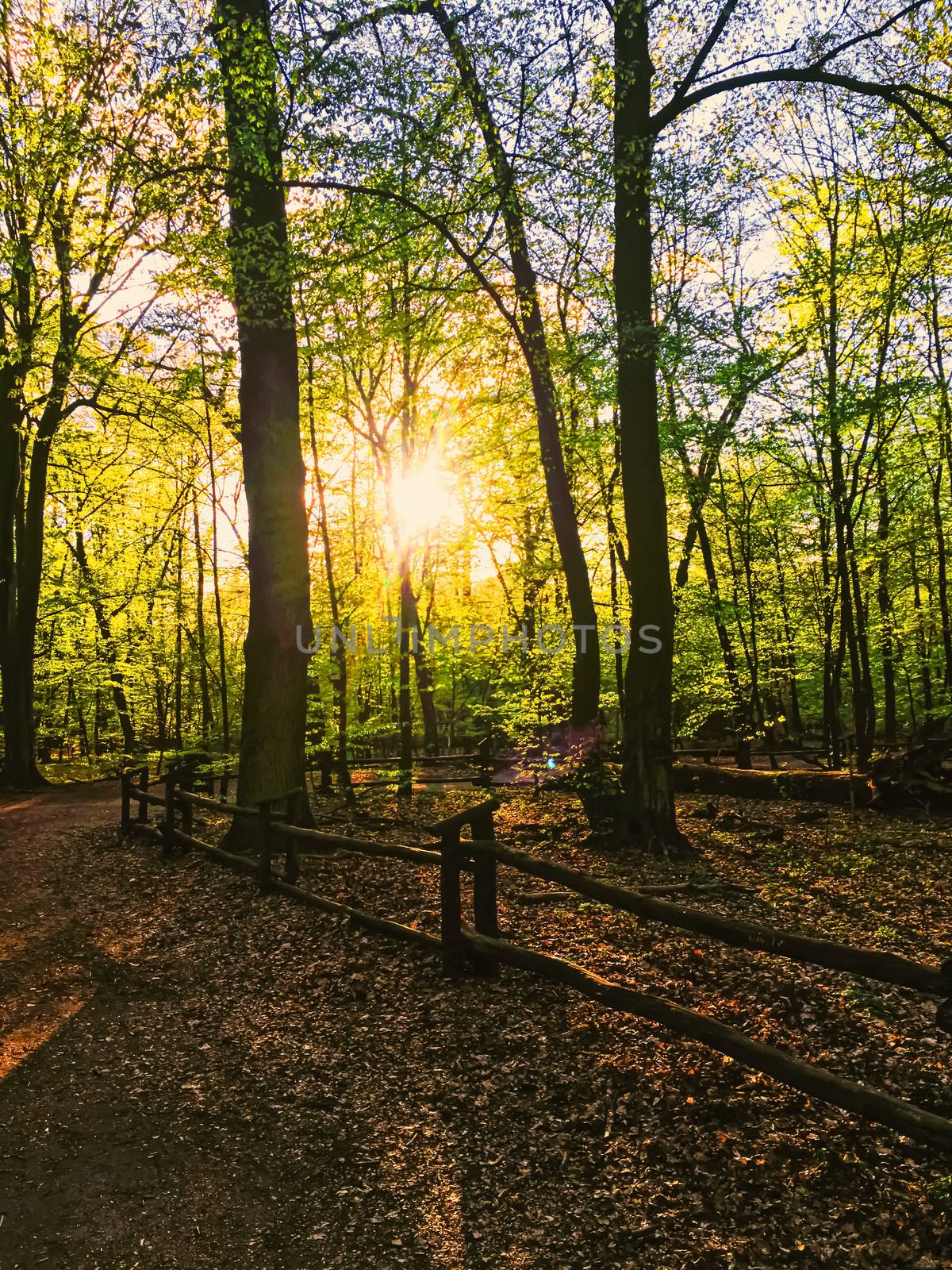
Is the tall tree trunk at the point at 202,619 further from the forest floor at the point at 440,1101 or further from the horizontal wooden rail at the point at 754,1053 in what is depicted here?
the horizontal wooden rail at the point at 754,1053

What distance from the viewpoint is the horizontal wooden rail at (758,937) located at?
3383 mm

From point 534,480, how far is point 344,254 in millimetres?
11203

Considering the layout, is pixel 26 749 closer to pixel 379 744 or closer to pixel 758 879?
pixel 758 879

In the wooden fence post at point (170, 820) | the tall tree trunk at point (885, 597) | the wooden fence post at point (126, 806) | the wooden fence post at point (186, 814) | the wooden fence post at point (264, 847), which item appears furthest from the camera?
the tall tree trunk at point (885, 597)

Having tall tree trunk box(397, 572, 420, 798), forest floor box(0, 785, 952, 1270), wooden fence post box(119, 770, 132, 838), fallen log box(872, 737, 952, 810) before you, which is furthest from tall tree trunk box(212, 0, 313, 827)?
fallen log box(872, 737, 952, 810)

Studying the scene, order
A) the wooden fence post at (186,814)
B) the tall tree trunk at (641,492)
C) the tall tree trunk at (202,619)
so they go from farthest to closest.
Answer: the tall tree trunk at (202,619) → the wooden fence post at (186,814) → the tall tree trunk at (641,492)

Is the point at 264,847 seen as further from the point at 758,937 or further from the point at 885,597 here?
the point at 885,597

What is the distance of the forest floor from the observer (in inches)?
121

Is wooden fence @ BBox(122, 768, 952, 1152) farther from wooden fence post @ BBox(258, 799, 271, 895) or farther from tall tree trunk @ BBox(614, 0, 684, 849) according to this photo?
tall tree trunk @ BBox(614, 0, 684, 849)

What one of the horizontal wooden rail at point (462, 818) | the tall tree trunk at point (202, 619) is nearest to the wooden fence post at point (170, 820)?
the horizontal wooden rail at point (462, 818)

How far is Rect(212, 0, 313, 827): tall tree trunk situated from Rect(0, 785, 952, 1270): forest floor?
8.64 feet

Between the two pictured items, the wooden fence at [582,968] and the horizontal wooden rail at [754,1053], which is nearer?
the horizontal wooden rail at [754,1053]

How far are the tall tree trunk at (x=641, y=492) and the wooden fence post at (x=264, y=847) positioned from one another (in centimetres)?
447

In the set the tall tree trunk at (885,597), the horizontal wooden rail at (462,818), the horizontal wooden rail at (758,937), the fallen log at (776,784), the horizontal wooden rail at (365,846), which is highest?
the tall tree trunk at (885,597)
